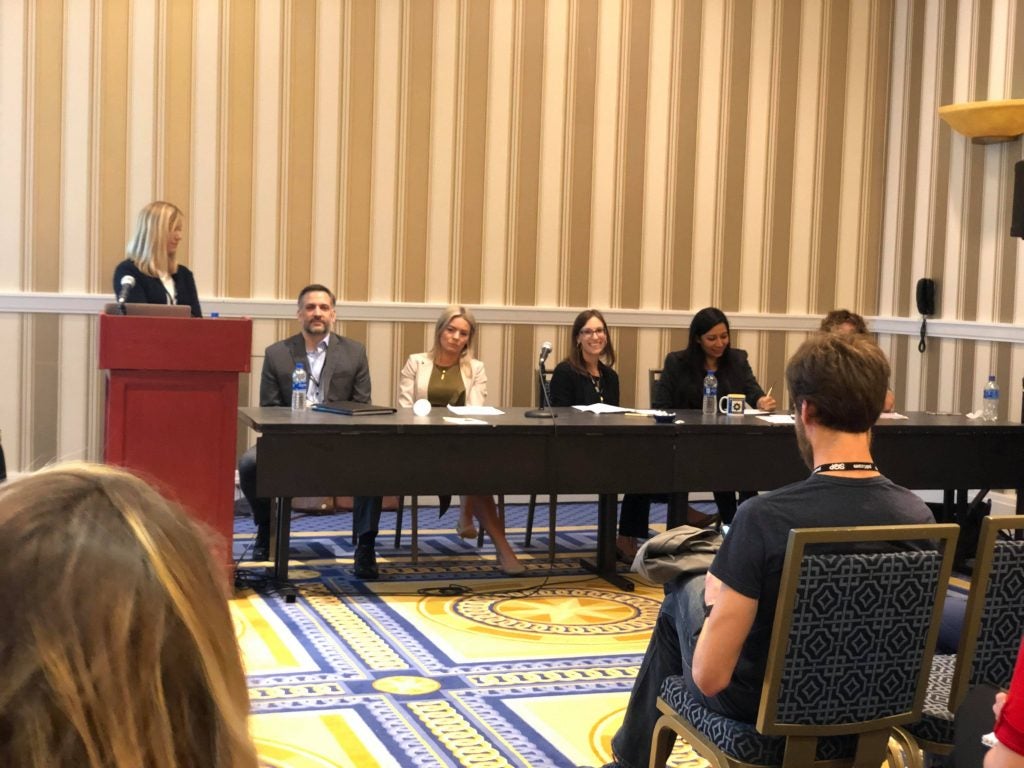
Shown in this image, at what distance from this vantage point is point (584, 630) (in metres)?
4.81

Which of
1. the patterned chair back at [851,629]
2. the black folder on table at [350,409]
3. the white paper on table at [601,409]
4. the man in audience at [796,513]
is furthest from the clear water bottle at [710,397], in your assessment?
the patterned chair back at [851,629]

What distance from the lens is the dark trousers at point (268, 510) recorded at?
5.58 metres

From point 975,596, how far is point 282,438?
9.71ft

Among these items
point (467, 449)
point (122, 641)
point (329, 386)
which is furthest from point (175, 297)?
point (122, 641)

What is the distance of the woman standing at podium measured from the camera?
604 centimetres

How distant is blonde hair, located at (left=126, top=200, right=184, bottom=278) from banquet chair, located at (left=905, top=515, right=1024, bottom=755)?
4.37 meters

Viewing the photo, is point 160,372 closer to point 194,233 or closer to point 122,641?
point 194,233

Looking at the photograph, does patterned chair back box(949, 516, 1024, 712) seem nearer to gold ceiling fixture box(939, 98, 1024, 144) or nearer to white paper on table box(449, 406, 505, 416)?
white paper on table box(449, 406, 505, 416)

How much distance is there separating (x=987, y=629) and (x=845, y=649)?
352 mm

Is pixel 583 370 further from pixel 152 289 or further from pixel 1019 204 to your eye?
pixel 1019 204

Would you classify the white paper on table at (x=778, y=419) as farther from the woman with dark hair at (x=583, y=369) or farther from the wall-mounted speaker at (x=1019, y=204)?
the wall-mounted speaker at (x=1019, y=204)

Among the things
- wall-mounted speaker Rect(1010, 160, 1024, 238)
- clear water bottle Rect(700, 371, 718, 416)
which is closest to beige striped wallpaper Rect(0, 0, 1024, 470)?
wall-mounted speaker Rect(1010, 160, 1024, 238)

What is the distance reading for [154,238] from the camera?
6.04 meters

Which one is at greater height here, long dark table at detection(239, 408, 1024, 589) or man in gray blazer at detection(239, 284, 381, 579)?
man in gray blazer at detection(239, 284, 381, 579)
